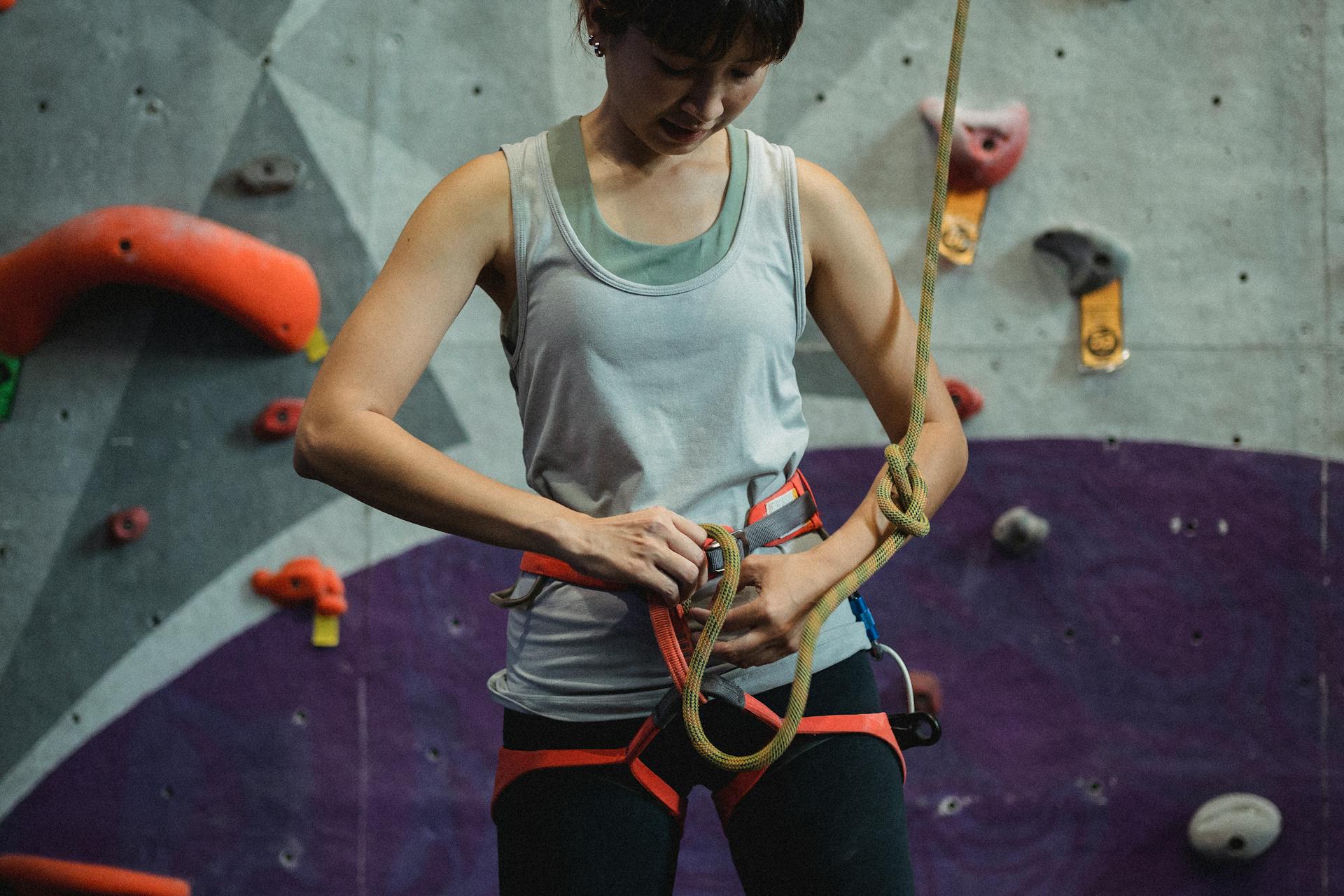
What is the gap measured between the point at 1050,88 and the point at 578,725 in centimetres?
171

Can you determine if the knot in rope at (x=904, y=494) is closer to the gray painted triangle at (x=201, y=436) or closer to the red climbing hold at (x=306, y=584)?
the gray painted triangle at (x=201, y=436)

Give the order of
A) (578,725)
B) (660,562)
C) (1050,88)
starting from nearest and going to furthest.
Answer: (660,562)
(578,725)
(1050,88)

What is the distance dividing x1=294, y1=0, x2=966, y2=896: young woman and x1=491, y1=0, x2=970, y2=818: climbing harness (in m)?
0.01

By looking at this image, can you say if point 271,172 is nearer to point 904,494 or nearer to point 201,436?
point 201,436

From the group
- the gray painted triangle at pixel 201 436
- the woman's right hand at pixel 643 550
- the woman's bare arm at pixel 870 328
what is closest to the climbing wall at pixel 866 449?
the gray painted triangle at pixel 201 436

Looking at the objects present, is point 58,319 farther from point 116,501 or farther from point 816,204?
point 816,204

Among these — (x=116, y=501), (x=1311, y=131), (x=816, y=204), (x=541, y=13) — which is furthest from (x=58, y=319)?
(x=1311, y=131)

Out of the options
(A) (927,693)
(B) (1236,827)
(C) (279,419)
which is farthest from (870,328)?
(B) (1236,827)

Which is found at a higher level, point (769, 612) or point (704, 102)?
point (704, 102)

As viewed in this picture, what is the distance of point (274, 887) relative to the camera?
2.11 m

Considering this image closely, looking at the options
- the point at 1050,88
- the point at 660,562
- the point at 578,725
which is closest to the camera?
the point at 660,562

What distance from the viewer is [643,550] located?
820mm

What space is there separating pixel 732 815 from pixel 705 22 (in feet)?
2.17

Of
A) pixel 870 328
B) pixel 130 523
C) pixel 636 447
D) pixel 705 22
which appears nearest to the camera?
pixel 705 22
